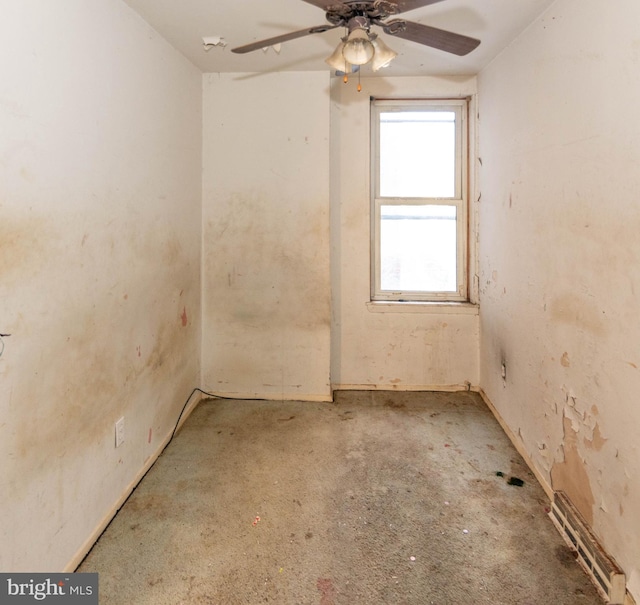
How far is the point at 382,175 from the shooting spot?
318 centimetres

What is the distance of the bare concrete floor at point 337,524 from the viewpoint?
1432 mm

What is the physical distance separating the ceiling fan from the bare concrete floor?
76.3 inches

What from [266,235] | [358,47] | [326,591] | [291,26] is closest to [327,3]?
[358,47]

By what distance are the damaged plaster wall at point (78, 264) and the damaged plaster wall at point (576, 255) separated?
79.9 inches

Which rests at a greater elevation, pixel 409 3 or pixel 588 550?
pixel 409 3

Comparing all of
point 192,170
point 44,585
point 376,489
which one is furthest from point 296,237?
point 44,585

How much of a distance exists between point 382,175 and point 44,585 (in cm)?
310

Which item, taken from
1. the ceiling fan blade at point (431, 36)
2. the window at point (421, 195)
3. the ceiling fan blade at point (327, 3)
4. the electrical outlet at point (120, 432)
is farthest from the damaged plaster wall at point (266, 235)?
the ceiling fan blade at point (327, 3)

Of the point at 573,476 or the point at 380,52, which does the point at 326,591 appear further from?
the point at 380,52

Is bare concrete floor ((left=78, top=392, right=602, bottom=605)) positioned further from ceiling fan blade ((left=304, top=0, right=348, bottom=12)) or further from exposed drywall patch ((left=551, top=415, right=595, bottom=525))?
ceiling fan blade ((left=304, top=0, right=348, bottom=12))

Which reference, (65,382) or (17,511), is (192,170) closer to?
(65,382)

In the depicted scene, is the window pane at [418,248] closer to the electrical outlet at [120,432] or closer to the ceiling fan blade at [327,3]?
the ceiling fan blade at [327,3]

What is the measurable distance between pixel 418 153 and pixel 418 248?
30.3 inches

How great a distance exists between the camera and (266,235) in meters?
2.96
